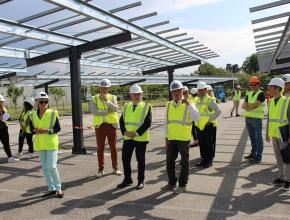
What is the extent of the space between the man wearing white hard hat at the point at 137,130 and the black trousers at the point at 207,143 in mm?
2198

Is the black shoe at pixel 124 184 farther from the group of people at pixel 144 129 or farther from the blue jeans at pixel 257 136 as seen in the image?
the blue jeans at pixel 257 136

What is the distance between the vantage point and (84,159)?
31.9ft

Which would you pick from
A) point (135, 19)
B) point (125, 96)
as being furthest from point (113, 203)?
point (125, 96)

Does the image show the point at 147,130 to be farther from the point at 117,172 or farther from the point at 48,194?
the point at 48,194

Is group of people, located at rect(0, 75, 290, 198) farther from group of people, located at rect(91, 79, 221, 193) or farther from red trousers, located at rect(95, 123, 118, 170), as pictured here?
red trousers, located at rect(95, 123, 118, 170)

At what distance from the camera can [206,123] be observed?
865 centimetres

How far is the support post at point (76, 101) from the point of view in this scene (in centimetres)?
1063

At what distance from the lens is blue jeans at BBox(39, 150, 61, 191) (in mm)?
6352

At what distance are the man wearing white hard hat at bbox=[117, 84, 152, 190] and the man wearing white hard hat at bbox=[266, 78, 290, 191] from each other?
86.0 inches

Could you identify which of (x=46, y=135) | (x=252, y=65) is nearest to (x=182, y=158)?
(x=46, y=135)

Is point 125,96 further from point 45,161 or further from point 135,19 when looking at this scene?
point 45,161

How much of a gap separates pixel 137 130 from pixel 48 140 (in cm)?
153

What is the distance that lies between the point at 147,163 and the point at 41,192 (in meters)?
2.98

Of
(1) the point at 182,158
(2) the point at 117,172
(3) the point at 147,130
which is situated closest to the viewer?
(1) the point at 182,158
